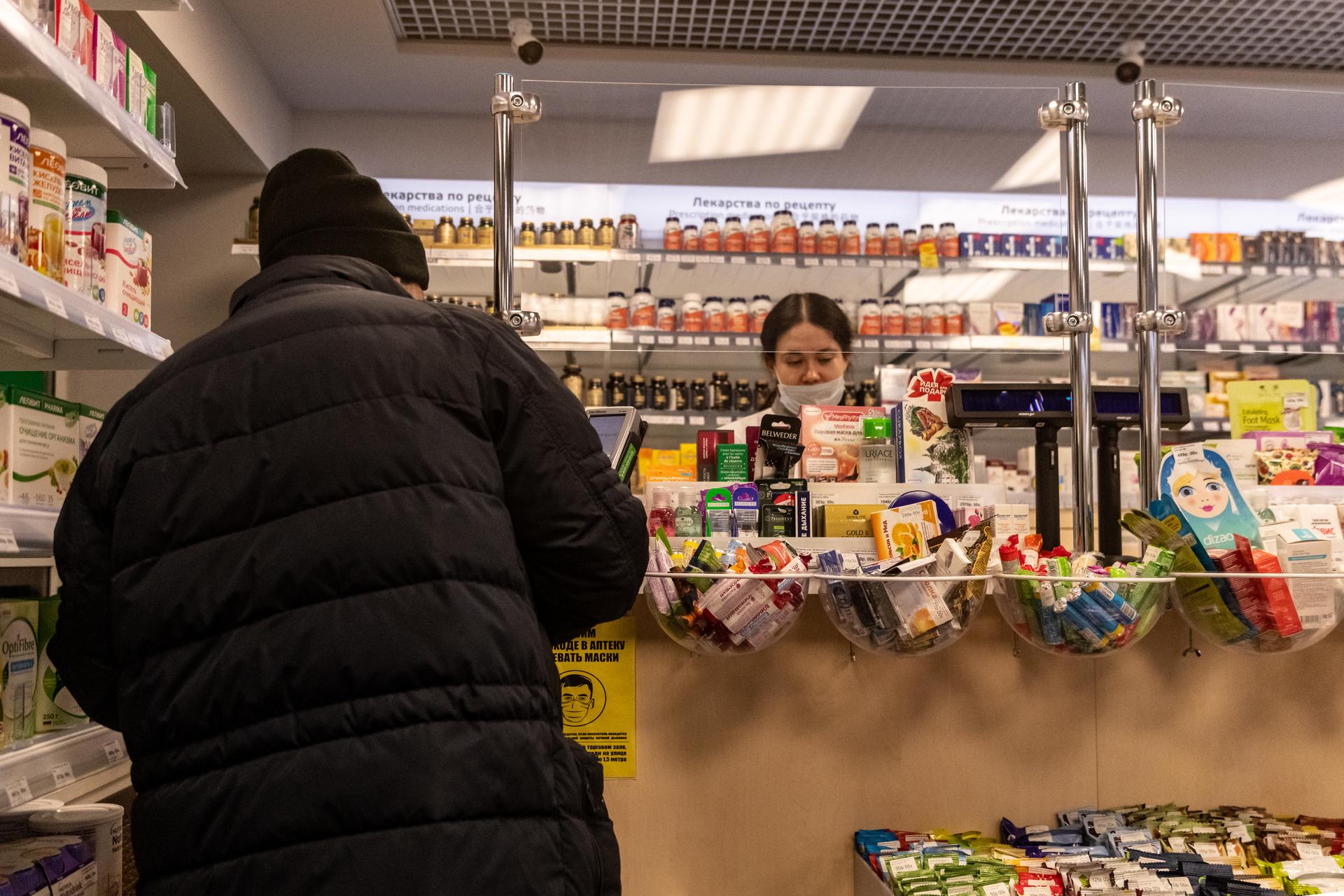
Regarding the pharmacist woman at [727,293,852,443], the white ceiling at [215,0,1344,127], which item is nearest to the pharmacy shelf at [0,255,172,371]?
the pharmacist woman at [727,293,852,443]

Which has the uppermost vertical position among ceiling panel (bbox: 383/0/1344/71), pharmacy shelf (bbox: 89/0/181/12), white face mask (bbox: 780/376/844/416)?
ceiling panel (bbox: 383/0/1344/71)

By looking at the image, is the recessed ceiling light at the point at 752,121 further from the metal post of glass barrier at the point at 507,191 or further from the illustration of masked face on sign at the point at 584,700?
the illustration of masked face on sign at the point at 584,700

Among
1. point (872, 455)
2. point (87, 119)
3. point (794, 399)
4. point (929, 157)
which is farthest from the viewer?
point (929, 157)

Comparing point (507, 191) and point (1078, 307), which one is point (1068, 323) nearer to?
point (1078, 307)

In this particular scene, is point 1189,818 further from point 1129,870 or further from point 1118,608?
point 1118,608

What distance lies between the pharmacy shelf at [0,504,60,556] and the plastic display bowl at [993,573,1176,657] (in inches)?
54.5

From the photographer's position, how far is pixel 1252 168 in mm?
5324

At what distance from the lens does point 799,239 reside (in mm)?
4414

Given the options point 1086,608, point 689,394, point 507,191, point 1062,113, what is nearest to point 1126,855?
point 1086,608

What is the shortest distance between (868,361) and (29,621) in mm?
1888

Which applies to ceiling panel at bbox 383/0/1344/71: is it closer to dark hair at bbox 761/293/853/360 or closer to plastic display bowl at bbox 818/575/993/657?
dark hair at bbox 761/293/853/360

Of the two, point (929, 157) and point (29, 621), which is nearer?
point (29, 621)

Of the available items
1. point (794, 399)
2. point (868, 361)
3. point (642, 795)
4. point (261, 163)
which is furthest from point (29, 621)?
point (261, 163)

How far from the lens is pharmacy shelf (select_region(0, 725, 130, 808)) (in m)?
1.46
